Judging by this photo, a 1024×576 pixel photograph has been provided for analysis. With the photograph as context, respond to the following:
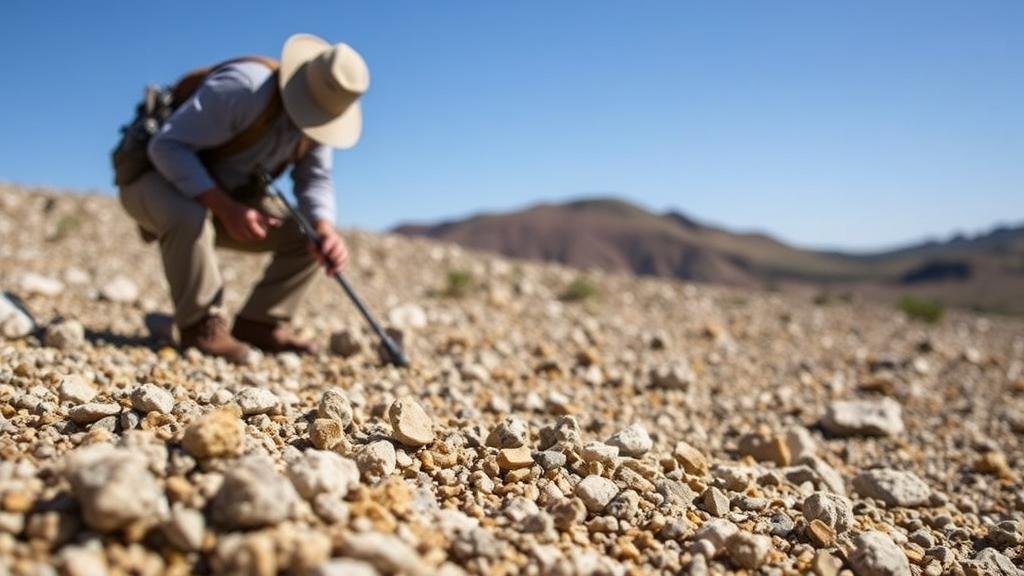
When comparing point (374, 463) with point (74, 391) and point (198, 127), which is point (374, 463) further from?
point (198, 127)

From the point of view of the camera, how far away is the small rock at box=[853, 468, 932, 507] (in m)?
3.20

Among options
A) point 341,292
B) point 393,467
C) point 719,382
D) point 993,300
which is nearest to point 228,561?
point 393,467

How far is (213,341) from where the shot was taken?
3.97 m

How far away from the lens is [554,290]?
377 inches

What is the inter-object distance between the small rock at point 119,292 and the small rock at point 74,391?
11.0 feet

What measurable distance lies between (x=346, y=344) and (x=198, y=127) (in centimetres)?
156

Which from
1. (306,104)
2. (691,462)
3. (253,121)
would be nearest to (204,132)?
(253,121)

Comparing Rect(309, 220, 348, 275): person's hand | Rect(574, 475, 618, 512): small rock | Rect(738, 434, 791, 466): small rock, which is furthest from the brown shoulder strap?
Rect(738, 434, 791, 466): small rock

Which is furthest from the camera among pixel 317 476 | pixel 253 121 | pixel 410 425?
pixel 253 121

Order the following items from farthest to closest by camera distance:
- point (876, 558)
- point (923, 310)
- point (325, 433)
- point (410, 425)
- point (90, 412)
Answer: point (923, 310) < point (410, 425) < point (325, 433) < point (90, 412) < point (876, 558)

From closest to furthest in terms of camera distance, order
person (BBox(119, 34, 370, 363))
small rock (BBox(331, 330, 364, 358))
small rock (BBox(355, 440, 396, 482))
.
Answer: small rock (BBox(355, 440, 396, 482))
person (BBox(119, 34, 370, 363))
small rock (BBox(331, 330, 364, 358))

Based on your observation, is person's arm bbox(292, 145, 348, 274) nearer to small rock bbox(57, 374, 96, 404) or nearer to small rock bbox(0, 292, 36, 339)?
small rock bbox(0, 292, 36, 339)

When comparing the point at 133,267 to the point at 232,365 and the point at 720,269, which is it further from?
the point at 720,269

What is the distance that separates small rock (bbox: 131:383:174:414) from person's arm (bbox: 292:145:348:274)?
185 centimetres
